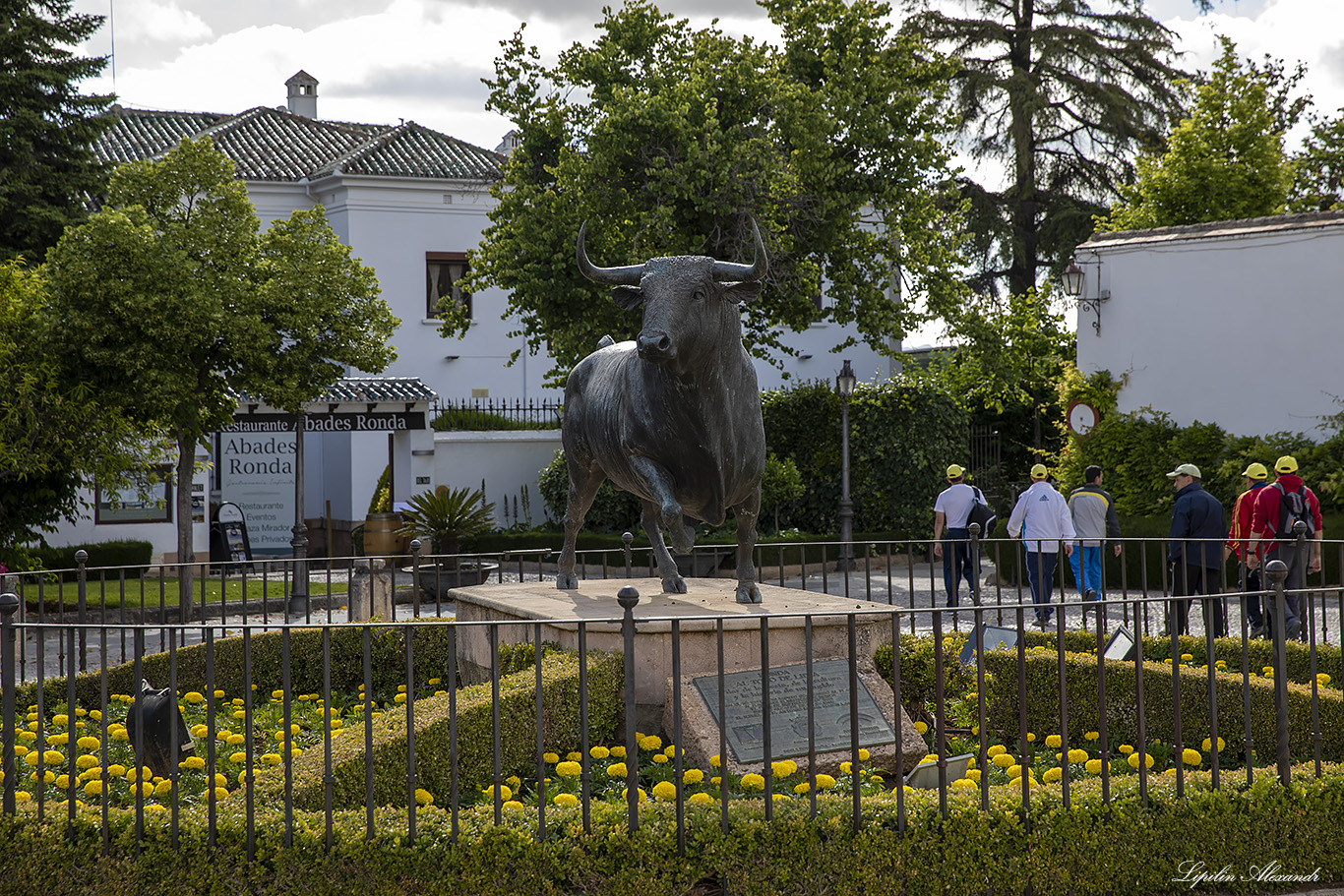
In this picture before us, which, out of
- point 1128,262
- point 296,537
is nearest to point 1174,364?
point 1128,262

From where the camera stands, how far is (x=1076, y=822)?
4.49 meters

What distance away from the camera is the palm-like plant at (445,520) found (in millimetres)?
19703

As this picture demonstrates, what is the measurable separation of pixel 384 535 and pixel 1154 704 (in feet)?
54.7

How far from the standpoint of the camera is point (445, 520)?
64.7 feet

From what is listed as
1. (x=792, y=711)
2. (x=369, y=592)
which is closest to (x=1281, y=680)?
(x=792, y=711)

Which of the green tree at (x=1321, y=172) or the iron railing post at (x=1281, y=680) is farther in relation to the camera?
the green tree at (x=1321, y=172)

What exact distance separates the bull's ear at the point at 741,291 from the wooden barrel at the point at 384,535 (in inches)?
636

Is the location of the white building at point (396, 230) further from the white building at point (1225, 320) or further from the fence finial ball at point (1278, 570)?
the fence finial ball at point (1278, 570)

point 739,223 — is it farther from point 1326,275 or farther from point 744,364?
point 744,364

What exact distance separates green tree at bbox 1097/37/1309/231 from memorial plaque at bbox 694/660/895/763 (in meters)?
21.4

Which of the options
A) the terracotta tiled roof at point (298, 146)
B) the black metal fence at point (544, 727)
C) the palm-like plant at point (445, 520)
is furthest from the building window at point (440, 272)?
the black metal fence at point (544, 727)

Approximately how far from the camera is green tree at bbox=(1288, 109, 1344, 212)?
25797 mm

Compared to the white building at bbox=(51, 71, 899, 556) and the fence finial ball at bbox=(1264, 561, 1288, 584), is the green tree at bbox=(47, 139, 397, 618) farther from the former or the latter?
the fence finial ball at bbox=(1264, 561, 1288, 584)

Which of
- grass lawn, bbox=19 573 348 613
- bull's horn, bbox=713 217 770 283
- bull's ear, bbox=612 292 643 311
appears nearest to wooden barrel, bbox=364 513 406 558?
grass lawn, bbox=19 573 348 613
